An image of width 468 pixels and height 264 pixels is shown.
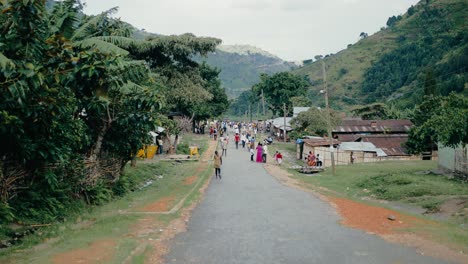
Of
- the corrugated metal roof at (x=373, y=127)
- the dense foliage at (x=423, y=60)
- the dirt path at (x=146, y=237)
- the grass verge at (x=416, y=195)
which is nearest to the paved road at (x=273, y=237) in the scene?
the dirt path at (x=146, y=237)

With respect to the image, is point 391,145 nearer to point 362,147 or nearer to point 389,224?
point 362,147

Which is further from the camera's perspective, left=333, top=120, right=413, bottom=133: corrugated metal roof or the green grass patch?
left=333, top=120, right=413, bottom=133: corrugated metal roof

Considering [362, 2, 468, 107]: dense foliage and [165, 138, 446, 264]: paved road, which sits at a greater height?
[362, 2, 468, 107]: dense foliage

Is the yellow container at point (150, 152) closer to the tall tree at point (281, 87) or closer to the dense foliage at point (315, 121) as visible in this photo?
the dense foliage at point (315, 121)

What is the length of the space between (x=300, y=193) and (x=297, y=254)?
10451 millimetres

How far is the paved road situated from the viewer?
936 cm

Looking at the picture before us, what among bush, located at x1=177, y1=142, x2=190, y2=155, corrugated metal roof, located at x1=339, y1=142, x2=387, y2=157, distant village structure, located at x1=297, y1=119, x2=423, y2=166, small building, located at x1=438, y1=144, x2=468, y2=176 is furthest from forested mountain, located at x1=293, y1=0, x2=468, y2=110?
bush, located at x1=177, y1=142, x2=190, y2=155

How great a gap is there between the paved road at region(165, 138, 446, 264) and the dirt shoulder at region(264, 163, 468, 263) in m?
0.39

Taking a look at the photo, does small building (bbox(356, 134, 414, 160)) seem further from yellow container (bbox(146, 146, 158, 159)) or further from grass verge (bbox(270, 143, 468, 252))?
yellow container (bbox(146, 146, 158, 159))

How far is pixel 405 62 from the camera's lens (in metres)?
114

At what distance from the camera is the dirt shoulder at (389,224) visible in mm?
9812

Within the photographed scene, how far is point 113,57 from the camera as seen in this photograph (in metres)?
11.5

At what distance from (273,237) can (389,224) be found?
402cm

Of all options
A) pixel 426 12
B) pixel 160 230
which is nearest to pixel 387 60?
pixel 426 12
